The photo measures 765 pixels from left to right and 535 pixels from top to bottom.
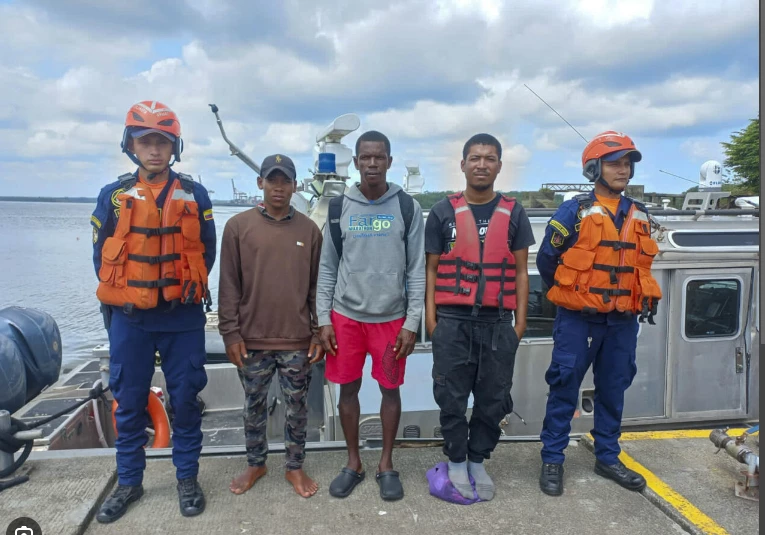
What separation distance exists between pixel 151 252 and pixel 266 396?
1.07 m

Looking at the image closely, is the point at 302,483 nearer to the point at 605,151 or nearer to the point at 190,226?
the point at 190,226

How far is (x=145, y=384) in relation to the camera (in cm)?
303

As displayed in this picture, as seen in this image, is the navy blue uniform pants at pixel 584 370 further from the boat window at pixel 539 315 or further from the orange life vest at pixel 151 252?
the orange life vest at pixel 151 252


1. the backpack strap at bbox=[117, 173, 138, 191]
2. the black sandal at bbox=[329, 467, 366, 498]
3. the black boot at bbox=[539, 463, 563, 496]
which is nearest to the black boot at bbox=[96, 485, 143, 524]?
the black sandal at bbox=[329, 467, 366, 498]

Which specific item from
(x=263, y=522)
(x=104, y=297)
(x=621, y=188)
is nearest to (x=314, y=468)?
(x=263, y=522)

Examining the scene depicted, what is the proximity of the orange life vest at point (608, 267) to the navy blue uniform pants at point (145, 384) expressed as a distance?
2.22 metres

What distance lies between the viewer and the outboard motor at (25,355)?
14.3ft

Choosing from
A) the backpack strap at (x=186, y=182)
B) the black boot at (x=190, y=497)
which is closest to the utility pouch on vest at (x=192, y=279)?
the backpack strap at (x=186, y=182)

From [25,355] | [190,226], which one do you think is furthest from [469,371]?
[25,355]

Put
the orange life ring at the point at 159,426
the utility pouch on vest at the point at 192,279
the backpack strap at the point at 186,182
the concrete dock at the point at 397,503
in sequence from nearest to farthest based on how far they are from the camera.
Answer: the concrete dock at the point at 397,503 < the utility pouch on vest at the point at 192,279 < the backpack strap at the point at 186,182 < the orange life ring at the point at 159,426

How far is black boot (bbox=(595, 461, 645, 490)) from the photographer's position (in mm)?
3213

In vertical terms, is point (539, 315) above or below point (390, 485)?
above

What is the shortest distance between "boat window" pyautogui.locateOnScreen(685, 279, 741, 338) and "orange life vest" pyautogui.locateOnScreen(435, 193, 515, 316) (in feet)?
10.7

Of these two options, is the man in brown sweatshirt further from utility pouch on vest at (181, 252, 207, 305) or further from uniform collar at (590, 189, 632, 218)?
uniform collar at (590, 189, 632, 218)
